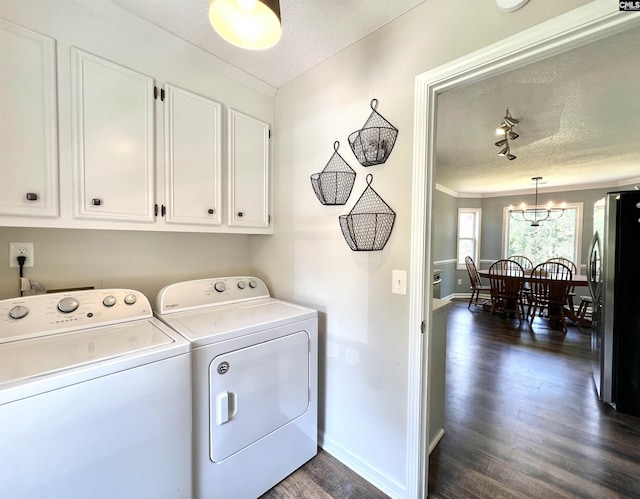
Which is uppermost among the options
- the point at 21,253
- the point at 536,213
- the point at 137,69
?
the point at 137,69

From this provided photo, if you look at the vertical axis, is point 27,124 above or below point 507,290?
above

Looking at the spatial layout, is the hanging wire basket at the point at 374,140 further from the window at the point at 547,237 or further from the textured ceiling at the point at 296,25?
the window at the point at 547,237

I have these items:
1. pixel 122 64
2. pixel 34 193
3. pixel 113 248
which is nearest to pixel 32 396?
pixel 34 193

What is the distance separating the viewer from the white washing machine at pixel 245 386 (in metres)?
1.25

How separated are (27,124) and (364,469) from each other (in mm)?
2402

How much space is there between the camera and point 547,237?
5871mm

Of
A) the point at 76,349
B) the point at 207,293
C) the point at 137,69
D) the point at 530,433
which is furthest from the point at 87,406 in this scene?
the point at 530,433

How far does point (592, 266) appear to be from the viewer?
106 inches

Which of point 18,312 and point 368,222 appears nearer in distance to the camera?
point 18,312

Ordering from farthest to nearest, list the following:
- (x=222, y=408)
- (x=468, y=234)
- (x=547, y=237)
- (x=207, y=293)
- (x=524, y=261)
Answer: (x=468, y=234) < (x=524, y=261) < (x=547, y=237) < (x=207, y=293) < (x=222, y=408)

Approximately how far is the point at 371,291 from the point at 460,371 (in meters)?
2.05

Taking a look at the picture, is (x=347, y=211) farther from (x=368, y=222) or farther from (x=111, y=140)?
(x=111, y=140)

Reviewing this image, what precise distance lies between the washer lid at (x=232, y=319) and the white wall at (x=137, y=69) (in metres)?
0.45

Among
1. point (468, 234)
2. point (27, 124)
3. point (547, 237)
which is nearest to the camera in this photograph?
point (27, 124)
